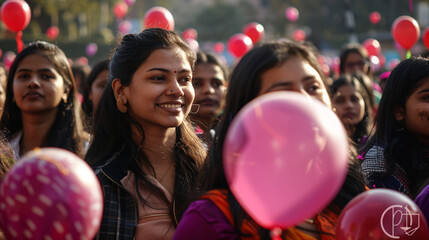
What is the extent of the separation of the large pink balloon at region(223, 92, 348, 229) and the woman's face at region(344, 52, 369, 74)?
5.47 m

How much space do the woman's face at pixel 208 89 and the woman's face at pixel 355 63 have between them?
261cm

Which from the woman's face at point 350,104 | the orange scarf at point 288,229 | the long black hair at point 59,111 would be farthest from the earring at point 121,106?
the woman's face at point 350,104

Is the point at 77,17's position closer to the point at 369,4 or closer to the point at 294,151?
the point at 369,4

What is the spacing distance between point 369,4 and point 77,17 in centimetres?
1824

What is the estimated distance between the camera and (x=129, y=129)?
271 cm

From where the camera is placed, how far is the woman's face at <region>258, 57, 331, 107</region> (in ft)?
6.00

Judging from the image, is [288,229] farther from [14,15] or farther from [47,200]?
[14,15]

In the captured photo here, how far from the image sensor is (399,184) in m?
2.65

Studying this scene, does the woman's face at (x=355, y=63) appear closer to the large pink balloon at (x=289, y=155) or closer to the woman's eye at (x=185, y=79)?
the woman's eye at (x=185, y=79)

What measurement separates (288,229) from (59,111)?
2629 mm

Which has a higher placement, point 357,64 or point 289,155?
point 289,155

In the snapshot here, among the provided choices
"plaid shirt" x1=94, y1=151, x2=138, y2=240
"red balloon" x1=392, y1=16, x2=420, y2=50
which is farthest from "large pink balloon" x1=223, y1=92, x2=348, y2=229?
"red balloon" x1=392, y1=16, x2=420, y2=50

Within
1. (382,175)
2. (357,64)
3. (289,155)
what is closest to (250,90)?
(289,155)

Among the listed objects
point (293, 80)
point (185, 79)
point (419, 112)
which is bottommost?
point (419, 112)
